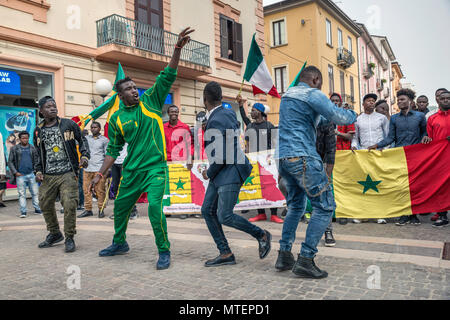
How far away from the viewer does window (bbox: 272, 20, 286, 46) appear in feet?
92.6

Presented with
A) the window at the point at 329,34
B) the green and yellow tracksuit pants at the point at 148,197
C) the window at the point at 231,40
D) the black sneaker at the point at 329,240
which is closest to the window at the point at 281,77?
the window at the point at 329,34

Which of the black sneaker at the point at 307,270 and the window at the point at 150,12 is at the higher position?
the window at the point at 150,12

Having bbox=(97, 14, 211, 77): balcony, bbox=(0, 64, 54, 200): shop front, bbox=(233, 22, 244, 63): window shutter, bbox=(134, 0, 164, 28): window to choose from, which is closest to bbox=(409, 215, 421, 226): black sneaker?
bbox=(0, 64, 54, 200): shop front

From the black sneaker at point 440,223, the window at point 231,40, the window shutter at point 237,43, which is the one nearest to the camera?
the black sneaker at point 440,223

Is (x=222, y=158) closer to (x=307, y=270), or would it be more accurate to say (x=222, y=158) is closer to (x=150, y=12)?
(x=307, y=270)

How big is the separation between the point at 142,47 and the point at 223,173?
36.5ft

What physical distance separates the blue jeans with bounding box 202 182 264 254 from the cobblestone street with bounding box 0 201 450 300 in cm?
30

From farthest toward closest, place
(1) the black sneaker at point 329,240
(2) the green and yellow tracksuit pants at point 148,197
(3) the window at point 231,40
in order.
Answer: (3) the window at point 231,40 < (1) the black sneaker at point 329,240 < (2) the green and yellow tracksuit pants at point 148,197

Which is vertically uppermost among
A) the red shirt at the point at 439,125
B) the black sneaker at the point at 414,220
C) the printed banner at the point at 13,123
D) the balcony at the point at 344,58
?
the balcony at the point at 344,58

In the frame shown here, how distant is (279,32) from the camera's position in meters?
28.6

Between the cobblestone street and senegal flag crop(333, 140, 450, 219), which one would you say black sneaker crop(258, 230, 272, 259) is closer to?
the cobblestone street

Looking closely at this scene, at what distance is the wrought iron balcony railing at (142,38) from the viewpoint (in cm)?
1255

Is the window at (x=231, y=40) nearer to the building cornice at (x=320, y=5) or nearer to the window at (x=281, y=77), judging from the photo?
the window at (x=281, y=77)
